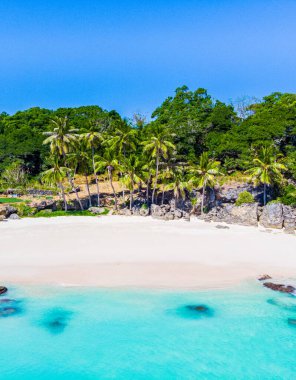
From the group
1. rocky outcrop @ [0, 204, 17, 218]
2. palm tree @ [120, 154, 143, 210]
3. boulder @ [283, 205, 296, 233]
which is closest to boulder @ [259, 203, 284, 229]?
boulder @ [283, 205, 296, 233]

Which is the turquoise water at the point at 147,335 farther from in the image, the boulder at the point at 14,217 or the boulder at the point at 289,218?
the boulder at the point at 14,217

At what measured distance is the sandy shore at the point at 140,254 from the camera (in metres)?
22.8

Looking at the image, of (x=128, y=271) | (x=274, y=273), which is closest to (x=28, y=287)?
(x=128, y=271)

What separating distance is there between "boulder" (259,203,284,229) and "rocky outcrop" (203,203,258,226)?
0.90 metres

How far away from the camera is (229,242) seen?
97.6ft

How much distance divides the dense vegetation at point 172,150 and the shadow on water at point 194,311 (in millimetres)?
22020

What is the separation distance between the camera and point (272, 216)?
35.7m

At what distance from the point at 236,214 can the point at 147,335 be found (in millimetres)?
23719

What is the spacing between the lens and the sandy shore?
22812 mm

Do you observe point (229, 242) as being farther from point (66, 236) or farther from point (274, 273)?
point (66, 236)

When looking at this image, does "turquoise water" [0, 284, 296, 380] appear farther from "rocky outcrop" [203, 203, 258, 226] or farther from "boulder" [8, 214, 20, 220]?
"boulder" [8, 214, 20, 220]

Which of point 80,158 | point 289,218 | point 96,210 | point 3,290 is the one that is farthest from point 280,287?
point 80,158

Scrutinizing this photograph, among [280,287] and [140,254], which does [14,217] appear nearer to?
[140,254]

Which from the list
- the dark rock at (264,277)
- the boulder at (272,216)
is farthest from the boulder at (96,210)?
the dark rock at (264,277)
